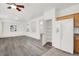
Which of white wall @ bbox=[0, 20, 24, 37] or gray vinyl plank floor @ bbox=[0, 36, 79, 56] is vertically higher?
white wall @ bbox=[0, 20, 24, 37]

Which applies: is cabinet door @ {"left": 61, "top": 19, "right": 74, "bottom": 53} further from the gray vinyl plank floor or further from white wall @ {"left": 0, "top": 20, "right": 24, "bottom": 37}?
white wall @ {"left": 0, "top": 20, "right": 24, "bottom": 37}

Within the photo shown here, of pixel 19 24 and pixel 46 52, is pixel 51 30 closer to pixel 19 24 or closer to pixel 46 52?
pixel 46 52

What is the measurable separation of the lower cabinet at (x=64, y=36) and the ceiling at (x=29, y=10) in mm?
557

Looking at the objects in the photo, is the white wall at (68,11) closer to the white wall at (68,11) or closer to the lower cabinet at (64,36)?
the white wall at (68,11)

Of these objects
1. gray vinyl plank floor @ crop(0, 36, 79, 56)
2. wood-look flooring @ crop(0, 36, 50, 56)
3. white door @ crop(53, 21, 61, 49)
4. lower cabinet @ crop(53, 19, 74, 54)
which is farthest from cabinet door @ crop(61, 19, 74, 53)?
wood-look flooring @ crop(0, 36, 50, 56)

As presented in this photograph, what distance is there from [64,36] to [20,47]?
1.28 metres

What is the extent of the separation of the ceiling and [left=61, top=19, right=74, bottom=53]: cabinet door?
1.90 ft

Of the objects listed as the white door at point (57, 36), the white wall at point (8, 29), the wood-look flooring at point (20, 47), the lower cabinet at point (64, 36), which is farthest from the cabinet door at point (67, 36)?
the white wall at point (8, 29)

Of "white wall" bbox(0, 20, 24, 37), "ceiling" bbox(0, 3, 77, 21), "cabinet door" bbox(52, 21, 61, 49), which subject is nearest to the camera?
"ceiling" bbox(0, 3, 77, 21)

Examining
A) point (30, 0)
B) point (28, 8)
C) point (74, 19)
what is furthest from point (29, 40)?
point (74, 19)

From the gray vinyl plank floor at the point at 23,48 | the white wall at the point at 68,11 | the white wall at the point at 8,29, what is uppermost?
the white wall at the point at 68,11

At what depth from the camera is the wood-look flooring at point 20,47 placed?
2633 mm

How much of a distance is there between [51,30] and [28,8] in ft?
2.87

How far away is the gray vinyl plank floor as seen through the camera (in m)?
2.63
